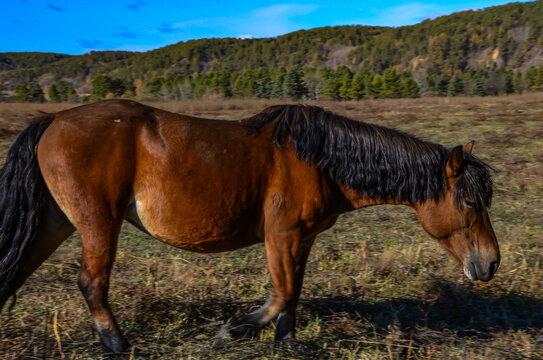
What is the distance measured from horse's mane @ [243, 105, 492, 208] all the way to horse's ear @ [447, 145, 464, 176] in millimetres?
59

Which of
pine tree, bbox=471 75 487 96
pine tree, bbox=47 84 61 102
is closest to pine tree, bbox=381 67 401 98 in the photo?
pine tree, bbox=471 75 487 96

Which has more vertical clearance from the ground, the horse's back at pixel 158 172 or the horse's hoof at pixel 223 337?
the horse's back at pixel 158 172

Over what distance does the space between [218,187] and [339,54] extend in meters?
152

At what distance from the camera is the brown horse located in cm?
286

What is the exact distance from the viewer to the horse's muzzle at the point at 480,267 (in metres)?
3.18

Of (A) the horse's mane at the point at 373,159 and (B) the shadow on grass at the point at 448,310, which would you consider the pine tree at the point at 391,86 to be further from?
(A) the horse's mane at the point at 373,159

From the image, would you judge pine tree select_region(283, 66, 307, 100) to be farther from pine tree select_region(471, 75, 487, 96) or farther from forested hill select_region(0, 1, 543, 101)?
forested hill select_region(0, 1, 543, 101)

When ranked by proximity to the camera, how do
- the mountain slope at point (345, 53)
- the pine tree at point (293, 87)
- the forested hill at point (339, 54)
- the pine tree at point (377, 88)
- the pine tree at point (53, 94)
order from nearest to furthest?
the pine tree at point (293, 87) < the pine tree at point (377, 88) < the pine tree at point (53, 94) < the forested hill at point (339, 54) < the mountain slope at point (345, 53)

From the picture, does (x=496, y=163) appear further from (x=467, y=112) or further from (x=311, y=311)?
(x=467, y=112)

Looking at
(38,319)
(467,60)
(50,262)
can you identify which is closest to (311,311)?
(38,319)

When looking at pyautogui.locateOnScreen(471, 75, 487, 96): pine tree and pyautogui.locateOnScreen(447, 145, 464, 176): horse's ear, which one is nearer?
pyautogui.locateOnScreen(447, 145, 464, 176): horse's ear

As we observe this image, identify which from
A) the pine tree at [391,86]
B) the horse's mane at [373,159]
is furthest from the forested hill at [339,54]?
the horse's mane at [373,159]

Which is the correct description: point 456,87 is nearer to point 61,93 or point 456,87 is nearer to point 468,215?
point 468,215

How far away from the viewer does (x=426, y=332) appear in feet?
10.8
